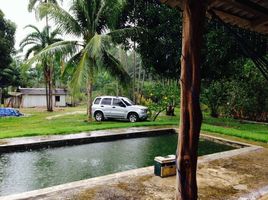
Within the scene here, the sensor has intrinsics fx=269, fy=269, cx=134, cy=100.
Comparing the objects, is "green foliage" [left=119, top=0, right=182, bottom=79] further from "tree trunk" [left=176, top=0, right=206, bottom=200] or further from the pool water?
"tree trunk" [left=176, top=0, right=206, bottom=200]

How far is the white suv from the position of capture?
16984 mm

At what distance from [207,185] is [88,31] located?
1267 centimetres

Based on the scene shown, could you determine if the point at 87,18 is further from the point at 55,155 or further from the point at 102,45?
the point at 55,155

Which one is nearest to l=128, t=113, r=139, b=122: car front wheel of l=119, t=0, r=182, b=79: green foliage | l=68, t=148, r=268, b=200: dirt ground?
l=119, t=0, r=182, b=79: green foliage

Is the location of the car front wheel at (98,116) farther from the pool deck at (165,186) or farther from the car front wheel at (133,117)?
the pool deck at (165,186)

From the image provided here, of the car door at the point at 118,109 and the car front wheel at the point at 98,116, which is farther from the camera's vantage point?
the car front wheel at the point at 98,116

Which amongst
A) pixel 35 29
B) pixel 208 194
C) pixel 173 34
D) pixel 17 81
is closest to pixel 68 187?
pixel 208 194

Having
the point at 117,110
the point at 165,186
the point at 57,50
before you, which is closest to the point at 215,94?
the point at 117,110

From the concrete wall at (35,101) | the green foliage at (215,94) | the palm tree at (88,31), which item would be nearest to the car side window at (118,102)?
the palm tree at (88,31)

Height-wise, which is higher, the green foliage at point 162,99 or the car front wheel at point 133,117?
the green foliage at point 162,99

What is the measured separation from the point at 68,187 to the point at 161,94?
45.8 feet

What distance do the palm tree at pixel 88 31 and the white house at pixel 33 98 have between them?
21745mm

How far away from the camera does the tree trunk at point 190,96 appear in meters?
2.29

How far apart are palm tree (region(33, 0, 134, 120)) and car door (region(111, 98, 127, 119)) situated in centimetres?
155
